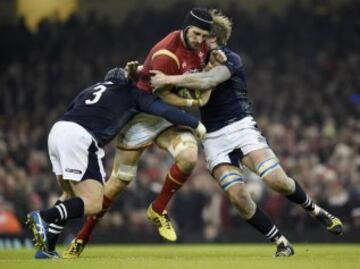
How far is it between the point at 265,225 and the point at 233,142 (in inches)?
39.3

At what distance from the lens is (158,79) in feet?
39.4

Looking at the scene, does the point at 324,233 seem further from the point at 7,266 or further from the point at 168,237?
the point at 7,266

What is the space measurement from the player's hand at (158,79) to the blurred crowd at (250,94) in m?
7.50

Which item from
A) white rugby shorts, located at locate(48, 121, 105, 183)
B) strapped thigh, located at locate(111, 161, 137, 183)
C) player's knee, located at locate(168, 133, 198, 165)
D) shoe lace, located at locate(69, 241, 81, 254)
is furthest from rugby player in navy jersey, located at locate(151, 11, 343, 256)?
shoe lace, located at locate(69, 241, 81, 254)

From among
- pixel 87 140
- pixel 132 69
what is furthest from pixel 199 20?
pixel 87 140

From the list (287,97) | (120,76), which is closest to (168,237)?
(120,76)

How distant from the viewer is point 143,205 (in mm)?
20297

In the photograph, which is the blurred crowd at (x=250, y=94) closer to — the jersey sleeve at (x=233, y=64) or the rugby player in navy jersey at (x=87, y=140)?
the jersey sleeve at (x=233, y=64)

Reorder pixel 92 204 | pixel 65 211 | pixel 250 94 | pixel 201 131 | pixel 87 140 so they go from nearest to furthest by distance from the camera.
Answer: pixel 65 211, pixel 92 204, pixel 87 140, pixel 201 131, pixel 250 94

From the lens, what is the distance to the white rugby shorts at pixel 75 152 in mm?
11617

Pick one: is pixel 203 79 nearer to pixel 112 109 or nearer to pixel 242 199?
pixel 112 109

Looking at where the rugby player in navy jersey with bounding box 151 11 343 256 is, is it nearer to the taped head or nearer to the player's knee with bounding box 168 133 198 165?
the taped head

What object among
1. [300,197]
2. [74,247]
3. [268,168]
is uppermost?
[268,168]

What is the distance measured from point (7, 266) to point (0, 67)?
14.4m
